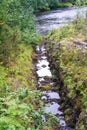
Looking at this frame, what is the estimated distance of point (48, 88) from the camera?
20578mm

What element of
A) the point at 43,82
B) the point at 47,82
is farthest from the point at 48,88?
the point at 47,82

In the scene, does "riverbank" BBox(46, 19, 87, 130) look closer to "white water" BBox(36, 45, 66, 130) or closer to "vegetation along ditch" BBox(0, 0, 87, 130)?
"vegetation along ditch" BBox(0, 0, 87, 130)

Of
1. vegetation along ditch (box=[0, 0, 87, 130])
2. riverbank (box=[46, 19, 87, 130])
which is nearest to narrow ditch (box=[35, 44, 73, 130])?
vegetation along ditch (box=[0, 0, 87, 130])

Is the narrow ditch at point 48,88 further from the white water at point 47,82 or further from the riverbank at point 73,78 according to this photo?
the riverbank at point 73,78

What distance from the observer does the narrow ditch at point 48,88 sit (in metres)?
16.5

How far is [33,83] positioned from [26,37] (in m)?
9.51

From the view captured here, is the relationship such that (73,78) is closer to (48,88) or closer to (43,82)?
(48,88)

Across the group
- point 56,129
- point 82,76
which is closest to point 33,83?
point 82,76

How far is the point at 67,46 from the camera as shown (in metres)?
22.9

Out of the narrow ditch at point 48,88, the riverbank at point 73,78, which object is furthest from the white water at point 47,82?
the riverbank at point 73,78

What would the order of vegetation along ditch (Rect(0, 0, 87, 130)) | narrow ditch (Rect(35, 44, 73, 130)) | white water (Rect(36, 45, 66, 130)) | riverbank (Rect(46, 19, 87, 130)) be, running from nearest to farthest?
vegetation along ditch (Rect(0, 0, 87, 130)) → riverbank (Rect(46, 19, 87, 130)) → narrow ditch (Rect(35, 44, 73, 130)) → white water (Rect(36, 45, 66, 130))

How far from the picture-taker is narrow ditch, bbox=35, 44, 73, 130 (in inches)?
651

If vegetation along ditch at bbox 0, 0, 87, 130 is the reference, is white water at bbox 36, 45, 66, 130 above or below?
below

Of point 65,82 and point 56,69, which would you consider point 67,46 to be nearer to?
point 56,69
